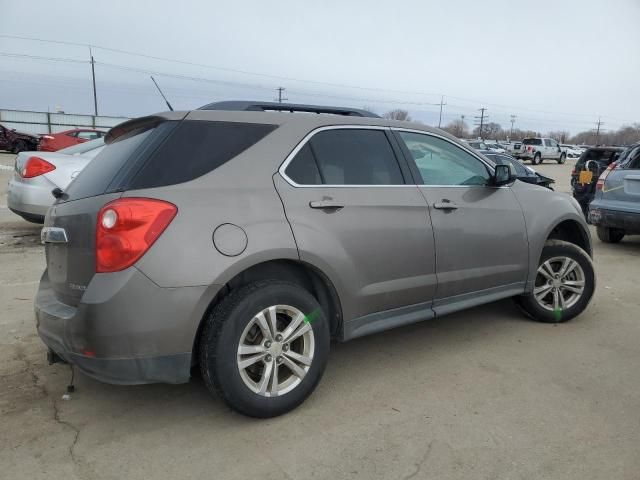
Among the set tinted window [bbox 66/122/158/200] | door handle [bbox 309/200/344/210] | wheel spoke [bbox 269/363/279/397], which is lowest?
wheel spoke [bbox 269/363/279/397]

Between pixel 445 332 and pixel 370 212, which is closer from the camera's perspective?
pixel 370 212

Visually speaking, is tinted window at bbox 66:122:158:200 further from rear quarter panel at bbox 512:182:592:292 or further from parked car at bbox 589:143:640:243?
parked car at bbox 589:143:640:243

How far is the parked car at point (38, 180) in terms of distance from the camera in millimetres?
6633

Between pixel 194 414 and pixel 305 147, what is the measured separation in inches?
65.4

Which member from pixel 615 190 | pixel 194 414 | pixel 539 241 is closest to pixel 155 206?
pixel 194 414

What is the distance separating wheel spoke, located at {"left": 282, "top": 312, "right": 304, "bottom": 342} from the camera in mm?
2742

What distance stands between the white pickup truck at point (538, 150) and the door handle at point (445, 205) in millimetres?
37772

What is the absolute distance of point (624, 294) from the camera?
5.41 m

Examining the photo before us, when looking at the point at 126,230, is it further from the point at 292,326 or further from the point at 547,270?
the point at 547,270

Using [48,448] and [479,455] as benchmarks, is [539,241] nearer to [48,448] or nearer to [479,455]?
[479,455]

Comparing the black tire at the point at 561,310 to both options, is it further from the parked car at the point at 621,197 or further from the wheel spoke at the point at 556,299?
the parked car at the point at 621,197

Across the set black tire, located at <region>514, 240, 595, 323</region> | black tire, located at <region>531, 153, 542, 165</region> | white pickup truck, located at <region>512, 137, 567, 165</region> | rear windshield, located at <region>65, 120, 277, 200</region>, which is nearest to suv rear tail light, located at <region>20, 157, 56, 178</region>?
rear windshield, located at <region>65, 120, 277, 200</region>

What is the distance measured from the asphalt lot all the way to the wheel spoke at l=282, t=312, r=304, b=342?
475 mm

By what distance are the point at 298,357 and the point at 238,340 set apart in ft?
1.33
